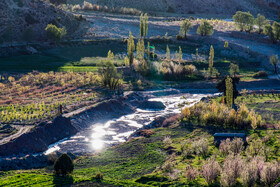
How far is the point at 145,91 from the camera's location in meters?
78.9

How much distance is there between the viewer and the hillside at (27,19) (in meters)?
112

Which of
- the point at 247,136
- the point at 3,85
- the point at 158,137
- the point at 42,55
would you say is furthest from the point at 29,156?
the point at 42,55

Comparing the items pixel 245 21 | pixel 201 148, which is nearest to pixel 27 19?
pixel 245 21

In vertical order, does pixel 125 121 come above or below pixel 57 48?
below

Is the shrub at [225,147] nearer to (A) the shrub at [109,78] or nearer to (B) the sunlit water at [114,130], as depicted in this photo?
(B) the sunlit water at [114,130]

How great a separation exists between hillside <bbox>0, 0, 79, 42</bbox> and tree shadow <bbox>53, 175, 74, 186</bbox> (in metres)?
81.7

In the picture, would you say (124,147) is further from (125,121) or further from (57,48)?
(57,48)

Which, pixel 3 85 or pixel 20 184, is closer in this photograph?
pixel 20 184

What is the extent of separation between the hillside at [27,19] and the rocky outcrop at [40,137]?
2499 inches

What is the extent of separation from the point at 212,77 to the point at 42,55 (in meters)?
44.9

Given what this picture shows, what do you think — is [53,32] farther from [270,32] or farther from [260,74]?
[270,32]

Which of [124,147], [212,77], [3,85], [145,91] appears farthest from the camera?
[212,77]

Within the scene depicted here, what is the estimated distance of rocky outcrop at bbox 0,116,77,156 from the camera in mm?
42013

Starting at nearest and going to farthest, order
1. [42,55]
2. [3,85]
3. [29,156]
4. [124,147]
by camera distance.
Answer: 1. [29,156]
2. [124,147]
3. [3,85]
4. [42,55]
